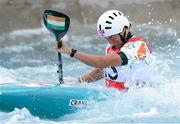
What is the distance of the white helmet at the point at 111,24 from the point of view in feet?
18.2

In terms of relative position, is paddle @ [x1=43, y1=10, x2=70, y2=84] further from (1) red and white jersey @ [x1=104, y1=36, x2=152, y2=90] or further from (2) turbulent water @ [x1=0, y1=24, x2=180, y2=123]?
(2) turbulent water @ [x1=0, y1=24, x2=180, y2=123]

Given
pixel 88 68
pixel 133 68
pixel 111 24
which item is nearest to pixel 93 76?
pixel 133 68

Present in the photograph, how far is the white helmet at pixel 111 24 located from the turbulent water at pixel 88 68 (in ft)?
1.76

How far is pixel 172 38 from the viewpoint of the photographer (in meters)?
11.1

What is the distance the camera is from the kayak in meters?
5.28

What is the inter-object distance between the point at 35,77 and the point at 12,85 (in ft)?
9.95

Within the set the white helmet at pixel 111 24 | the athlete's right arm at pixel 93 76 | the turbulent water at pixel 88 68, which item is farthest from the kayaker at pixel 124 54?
the athlete's right arm at pixel 93 76

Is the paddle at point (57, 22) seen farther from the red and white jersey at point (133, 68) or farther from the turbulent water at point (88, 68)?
the turbulent water at point (88, 68)

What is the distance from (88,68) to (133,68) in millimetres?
3468

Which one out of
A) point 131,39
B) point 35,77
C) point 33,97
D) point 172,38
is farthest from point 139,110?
point 172,38

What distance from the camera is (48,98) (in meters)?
5.35

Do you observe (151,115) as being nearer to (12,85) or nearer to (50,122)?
(50,122)

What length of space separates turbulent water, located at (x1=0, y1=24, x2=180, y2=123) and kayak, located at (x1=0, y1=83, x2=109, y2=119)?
0.06m

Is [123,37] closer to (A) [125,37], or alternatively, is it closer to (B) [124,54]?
(A) [125,37]
